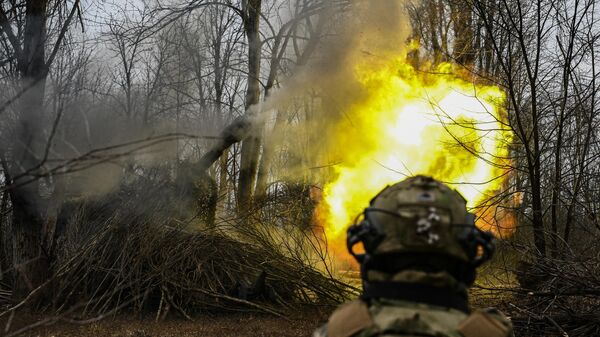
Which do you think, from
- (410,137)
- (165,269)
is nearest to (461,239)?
(165,269)

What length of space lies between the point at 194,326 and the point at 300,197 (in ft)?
19.0

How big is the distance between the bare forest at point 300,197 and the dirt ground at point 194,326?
0.04m

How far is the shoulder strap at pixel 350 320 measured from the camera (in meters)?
2.17

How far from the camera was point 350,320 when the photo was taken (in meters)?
2.21

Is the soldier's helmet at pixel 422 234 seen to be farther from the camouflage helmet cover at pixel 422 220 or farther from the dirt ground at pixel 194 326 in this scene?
the dirt ground at pixel 194 326

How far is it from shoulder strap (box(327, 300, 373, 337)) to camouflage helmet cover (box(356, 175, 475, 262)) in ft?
Result: 0.77

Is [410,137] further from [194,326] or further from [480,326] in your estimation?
[480,326]

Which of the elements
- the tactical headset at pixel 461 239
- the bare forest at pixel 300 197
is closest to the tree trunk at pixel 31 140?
the bare forest at pixel 300 197

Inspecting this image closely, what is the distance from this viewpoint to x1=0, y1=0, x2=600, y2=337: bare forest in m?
6.54

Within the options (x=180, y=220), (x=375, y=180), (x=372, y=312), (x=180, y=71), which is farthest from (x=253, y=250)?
(x=180, y=71)

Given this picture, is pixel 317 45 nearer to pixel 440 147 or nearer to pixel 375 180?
pixel 375 180

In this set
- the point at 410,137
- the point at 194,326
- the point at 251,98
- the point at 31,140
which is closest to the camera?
the point at 31,140

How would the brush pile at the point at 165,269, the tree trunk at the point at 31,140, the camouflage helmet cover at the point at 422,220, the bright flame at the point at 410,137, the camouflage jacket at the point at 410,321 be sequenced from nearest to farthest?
1. the camouflage jacket at the point at 410,321
2. the camouflage helmet cover at the point at 422,220
3. the tree trunk at the point at 31,140
4. the brush pile at the point at 165,269
5. the bright flame at the point at 410,137

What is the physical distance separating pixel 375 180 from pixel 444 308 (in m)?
11.1
